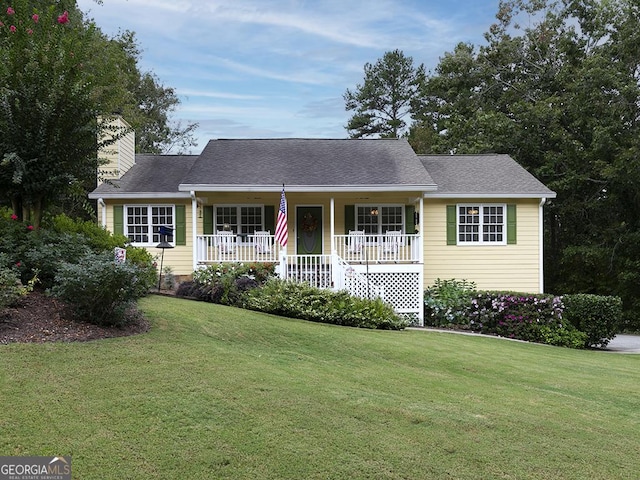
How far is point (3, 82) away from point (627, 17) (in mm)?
20930

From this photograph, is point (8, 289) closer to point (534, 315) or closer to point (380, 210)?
point (534, 315)

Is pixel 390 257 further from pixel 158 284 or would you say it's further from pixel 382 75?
pixel 382 75

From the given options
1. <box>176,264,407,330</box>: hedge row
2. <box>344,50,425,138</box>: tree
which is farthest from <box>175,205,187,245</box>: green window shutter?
<box>344,50,425,138</box>: tree

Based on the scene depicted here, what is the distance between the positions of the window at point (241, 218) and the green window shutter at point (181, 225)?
3.10 feet

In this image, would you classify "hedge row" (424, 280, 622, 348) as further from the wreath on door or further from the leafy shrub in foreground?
the wreath on door

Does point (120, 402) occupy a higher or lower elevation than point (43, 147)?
lower

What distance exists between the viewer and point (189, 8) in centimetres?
1734

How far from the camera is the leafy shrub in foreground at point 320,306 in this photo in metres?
12.4

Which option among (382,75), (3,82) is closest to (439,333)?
(3,82)

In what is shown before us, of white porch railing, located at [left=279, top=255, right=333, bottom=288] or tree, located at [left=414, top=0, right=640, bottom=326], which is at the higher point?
tree, located at [left=414, top=0, right=640, bottom=326]

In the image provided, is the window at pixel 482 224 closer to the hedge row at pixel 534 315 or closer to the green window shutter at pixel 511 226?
the green window shutter at pixel 511 226

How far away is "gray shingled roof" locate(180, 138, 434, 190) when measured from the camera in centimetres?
1571

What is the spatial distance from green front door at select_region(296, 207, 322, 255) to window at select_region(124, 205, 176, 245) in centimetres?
369

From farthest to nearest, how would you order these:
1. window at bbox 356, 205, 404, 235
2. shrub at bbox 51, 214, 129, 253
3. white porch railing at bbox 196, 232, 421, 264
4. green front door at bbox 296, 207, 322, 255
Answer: green front door at bbox 296, 207, 322, 255 < window at bbox 356, 205, 404, 235 < white porch railing at bbox 196, 232, 421, 264 < shrub at bbox 51, 214, 129, 253
